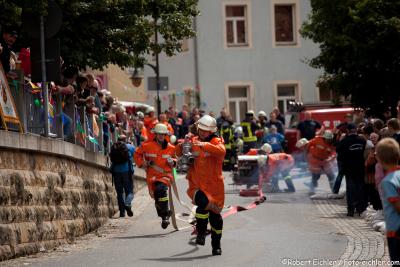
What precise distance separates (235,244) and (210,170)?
1173 millimetres

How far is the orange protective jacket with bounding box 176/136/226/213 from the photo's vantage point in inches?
604

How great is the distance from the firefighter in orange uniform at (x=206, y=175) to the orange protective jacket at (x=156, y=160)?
3.45 meters

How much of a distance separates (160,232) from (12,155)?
4.27 meters

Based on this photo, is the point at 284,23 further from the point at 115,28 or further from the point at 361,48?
the point at 115,28

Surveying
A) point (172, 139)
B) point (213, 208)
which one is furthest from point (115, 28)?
point (213, 208)

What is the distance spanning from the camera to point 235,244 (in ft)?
52.2

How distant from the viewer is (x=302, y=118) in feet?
116

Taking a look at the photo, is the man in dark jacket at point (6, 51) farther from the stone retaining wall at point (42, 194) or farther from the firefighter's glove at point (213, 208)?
the firefighter's glove at point (213, 208)

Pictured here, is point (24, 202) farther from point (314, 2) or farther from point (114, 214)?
point (314, 2)

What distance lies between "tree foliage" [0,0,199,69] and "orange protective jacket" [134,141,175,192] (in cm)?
204

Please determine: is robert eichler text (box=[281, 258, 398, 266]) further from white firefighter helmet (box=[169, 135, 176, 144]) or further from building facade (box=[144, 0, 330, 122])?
building facade (box=[144, 0, 330, 122])

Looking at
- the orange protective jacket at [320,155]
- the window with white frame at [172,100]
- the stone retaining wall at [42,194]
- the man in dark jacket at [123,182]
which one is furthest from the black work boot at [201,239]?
the window with white frame at [172,100]

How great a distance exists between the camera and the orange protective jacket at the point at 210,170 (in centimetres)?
1535

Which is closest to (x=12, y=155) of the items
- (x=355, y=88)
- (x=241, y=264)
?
(x=241, y=264)
